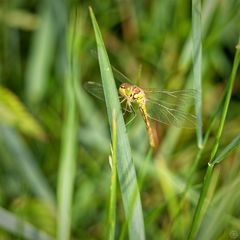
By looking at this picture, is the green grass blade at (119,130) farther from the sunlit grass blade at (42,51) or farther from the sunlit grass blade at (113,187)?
the sunlit grass blade at (42,51)

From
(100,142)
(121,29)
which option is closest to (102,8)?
(121,29)

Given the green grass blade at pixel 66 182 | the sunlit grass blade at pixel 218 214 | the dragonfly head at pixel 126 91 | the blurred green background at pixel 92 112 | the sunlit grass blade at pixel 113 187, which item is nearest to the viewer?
the sunlit grass blade at pixel 113 187

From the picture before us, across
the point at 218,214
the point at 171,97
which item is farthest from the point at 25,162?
the point at 218,214

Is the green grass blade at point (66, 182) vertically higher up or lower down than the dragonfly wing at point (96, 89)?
lower down

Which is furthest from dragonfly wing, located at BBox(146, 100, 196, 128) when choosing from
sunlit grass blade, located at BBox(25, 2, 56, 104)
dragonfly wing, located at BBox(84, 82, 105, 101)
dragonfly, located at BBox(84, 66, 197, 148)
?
sunlit grass blade, located at BBox(25, 2, 56, 104)

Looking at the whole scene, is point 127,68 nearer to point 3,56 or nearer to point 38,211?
point 3,56

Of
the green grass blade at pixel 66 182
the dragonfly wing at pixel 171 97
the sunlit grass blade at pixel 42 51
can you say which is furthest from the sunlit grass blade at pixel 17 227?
the sunlit grass blade at pixel 42 51

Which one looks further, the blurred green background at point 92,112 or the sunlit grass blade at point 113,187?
the blurred green background at point 92,112

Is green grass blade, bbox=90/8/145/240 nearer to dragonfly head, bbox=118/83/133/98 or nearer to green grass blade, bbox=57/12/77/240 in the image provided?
green grass blade, bbox=57/12/77/240
